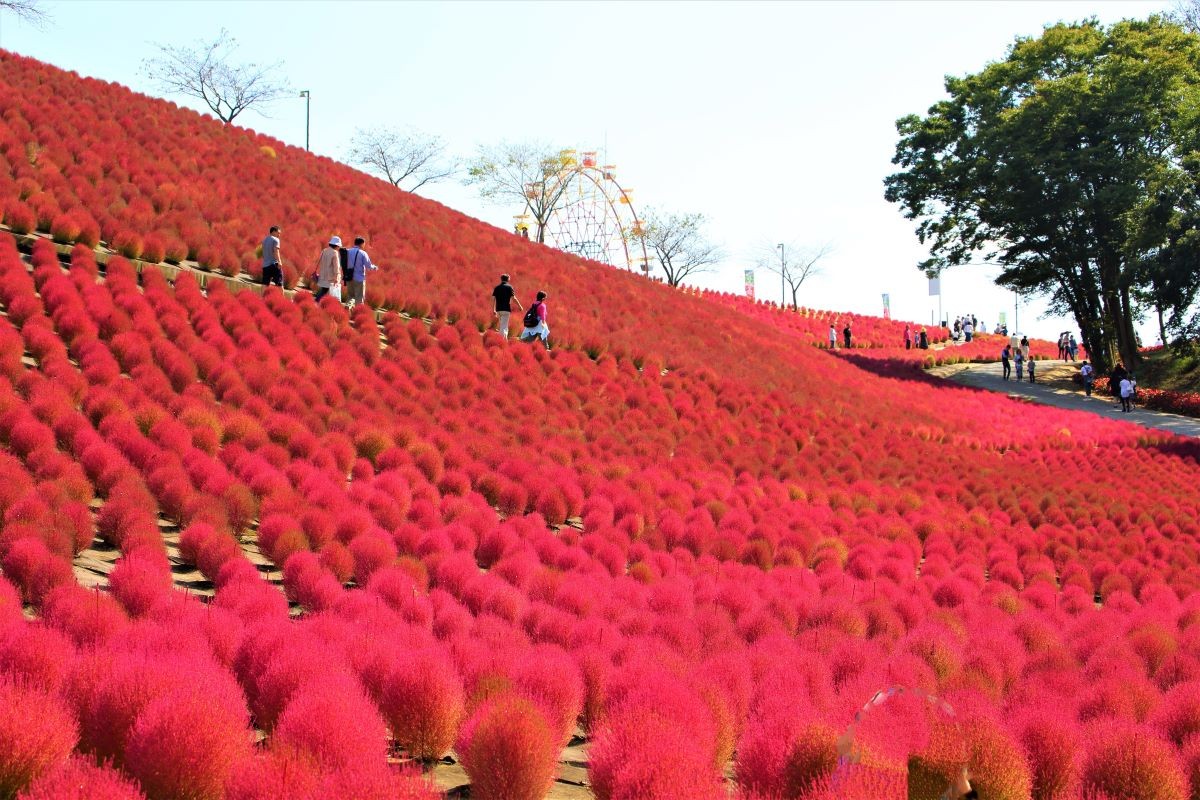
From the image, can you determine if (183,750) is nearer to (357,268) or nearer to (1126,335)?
(357,268)

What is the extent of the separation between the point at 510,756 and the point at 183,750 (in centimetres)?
106

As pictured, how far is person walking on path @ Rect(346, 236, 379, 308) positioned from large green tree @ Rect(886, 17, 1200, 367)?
69.0 feet

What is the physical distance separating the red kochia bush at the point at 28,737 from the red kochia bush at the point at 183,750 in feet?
0.67

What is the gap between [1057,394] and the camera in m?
36.8

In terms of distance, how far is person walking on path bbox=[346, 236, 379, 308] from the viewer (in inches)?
645

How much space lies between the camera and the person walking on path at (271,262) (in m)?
15.5

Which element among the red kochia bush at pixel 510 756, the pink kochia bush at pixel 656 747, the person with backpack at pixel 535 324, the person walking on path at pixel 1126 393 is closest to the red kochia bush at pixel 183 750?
the red kochia bush at pixel 510 756

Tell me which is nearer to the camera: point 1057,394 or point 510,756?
point 510,756

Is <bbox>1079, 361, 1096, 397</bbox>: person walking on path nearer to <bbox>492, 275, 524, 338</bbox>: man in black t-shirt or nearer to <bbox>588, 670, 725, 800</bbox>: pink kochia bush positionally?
<bbox>492, 275, 524, 338</bbox>: man in black t-shirt

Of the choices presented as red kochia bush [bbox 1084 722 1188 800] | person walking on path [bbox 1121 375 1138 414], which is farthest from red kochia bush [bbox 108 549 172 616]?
person walking on path [bbox 1121 375 1138 414]

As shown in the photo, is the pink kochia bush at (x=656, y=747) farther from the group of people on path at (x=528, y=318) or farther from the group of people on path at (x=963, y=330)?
the group of people on path at (x=963, y=330)

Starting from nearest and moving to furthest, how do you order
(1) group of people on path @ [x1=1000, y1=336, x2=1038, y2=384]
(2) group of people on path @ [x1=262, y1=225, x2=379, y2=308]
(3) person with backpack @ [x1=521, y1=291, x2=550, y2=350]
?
(2) group of people on path @ [x1=262, y1=225, x2=379, y2=308] < (3) person with backpack @ [x1=521, y1=291, x2=550, y2=350] < (1) group of people on path @ [x1=1000, y1=336, x2=1038, y2=384]

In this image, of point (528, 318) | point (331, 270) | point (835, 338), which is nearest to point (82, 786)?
point (331, 270)

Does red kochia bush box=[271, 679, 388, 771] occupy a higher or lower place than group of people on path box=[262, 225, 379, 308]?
lower
